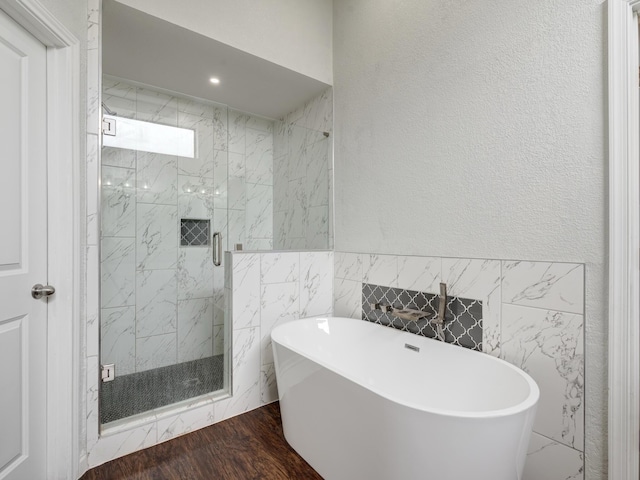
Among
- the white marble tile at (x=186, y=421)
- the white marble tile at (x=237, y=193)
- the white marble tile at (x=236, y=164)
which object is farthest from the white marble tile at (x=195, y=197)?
the white marble tile at (x=186, y=421)

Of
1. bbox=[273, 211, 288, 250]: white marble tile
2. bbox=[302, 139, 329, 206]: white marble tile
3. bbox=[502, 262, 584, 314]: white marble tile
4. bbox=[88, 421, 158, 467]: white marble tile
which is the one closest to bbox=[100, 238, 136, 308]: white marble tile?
bbox=[88, 421, 158, 467]: white marble tile

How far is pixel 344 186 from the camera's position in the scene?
104 inches

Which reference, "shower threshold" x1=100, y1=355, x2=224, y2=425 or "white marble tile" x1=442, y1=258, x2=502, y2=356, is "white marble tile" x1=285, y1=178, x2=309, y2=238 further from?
"white marble tile" x1=442, y1=258, x2=502, y2=356

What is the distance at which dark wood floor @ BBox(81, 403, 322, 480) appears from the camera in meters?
1.62

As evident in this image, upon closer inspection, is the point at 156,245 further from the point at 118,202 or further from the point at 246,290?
the point at 246,290

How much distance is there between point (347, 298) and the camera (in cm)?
260

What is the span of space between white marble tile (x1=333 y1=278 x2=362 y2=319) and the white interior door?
1.88m

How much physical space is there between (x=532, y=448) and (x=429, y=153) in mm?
1616

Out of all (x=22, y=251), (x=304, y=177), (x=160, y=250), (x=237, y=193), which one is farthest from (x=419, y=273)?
(x=22, y=251)

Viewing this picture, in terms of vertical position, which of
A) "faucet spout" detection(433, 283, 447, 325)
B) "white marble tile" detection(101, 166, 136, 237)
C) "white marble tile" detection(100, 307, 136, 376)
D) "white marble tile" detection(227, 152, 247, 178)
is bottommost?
"white marble tile" detection(100, 307, 136, 376)

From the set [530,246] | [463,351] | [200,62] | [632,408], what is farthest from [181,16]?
[632,408]

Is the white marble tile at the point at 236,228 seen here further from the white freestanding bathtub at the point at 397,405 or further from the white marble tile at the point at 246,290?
the white freestanding bathtub at the point at 397,405

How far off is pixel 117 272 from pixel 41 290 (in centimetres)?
59

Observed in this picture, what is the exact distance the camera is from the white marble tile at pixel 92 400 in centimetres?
168
